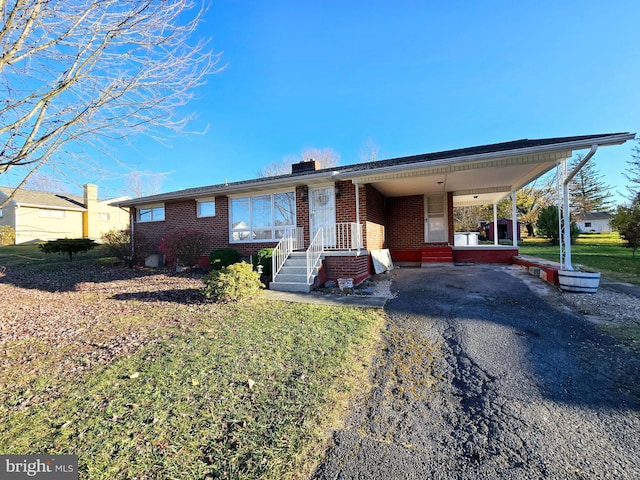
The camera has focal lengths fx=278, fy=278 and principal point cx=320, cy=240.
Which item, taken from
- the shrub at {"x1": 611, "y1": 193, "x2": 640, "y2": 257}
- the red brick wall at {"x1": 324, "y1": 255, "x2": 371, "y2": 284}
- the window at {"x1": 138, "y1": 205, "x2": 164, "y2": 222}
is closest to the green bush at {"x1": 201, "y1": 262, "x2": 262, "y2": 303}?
the red brick wall at {"x1": 324, "y1": 255, "x2": 371, "y2": 284}

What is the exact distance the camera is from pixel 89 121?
13.2 ft

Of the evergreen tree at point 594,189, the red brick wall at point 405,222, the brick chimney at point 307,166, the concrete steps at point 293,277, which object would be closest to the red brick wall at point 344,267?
the concrete steps at point 293,277

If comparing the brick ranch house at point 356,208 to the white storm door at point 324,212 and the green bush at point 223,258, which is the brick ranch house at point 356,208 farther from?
the green bush at point 223,258

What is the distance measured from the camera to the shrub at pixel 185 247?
10.0m

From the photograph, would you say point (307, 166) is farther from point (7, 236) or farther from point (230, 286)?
point (7, 236)

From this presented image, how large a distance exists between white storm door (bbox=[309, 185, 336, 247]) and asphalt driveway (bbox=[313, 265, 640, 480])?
463 cm

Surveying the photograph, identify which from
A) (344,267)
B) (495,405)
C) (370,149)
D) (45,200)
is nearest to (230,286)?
(344,267)

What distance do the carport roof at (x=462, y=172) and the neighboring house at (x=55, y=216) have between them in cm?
1596

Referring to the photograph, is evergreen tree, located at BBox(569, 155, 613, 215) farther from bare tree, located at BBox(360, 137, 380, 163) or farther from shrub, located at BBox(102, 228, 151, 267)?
shrub, located at BBox(102, 228, 151, 267)

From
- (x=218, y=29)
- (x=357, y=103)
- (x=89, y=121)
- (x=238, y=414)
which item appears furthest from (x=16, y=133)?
(x=357, y=103)

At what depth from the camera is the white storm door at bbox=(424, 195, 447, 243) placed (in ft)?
39.1

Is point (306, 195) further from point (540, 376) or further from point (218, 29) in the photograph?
point (540, 376)

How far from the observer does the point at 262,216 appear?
1020 centimetres

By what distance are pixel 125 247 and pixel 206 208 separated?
354 centimetres
